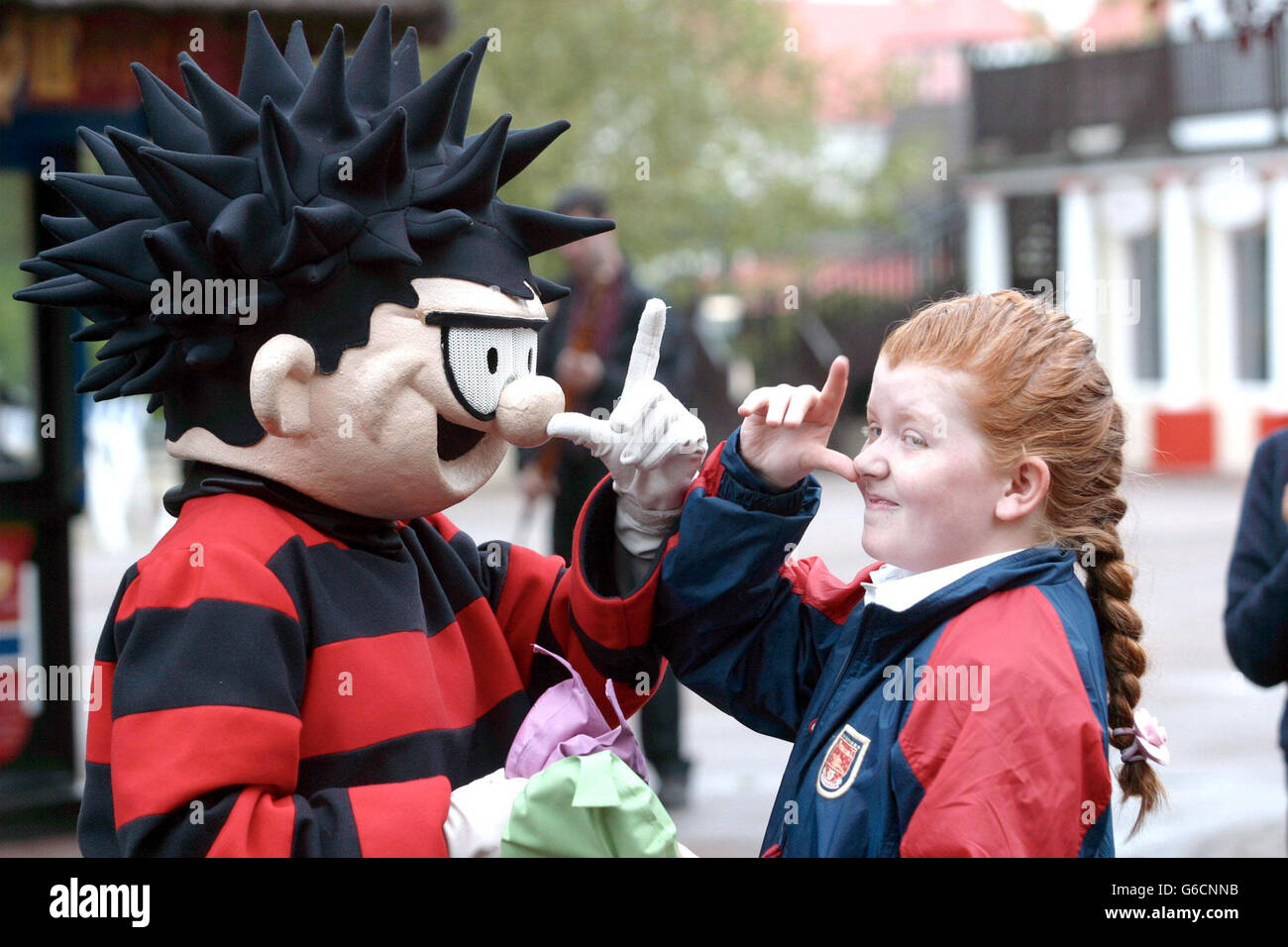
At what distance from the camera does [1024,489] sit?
2072 millimetres

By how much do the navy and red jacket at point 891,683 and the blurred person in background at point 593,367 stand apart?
2848 mm

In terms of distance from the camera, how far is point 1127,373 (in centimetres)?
1734

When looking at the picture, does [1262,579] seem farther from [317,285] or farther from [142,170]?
[142,170]

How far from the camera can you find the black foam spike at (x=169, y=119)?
211 centimetres

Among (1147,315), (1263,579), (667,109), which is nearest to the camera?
(1263,579)

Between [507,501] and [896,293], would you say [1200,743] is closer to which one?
[507,501]

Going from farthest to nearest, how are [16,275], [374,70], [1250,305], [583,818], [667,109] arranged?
[1250,305]
[667,109]
[16,275]
[374,70]
[583,818]

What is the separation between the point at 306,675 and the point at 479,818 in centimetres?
31

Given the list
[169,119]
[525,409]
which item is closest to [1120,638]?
[525,409]

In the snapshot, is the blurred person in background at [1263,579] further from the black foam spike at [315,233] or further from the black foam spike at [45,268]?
the black foam spike at [45,268]

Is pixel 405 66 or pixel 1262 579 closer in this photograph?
pixel 405 66

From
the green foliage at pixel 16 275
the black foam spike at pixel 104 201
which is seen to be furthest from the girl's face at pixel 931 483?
the green foliage at pixel 16 275

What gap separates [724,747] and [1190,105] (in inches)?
514
